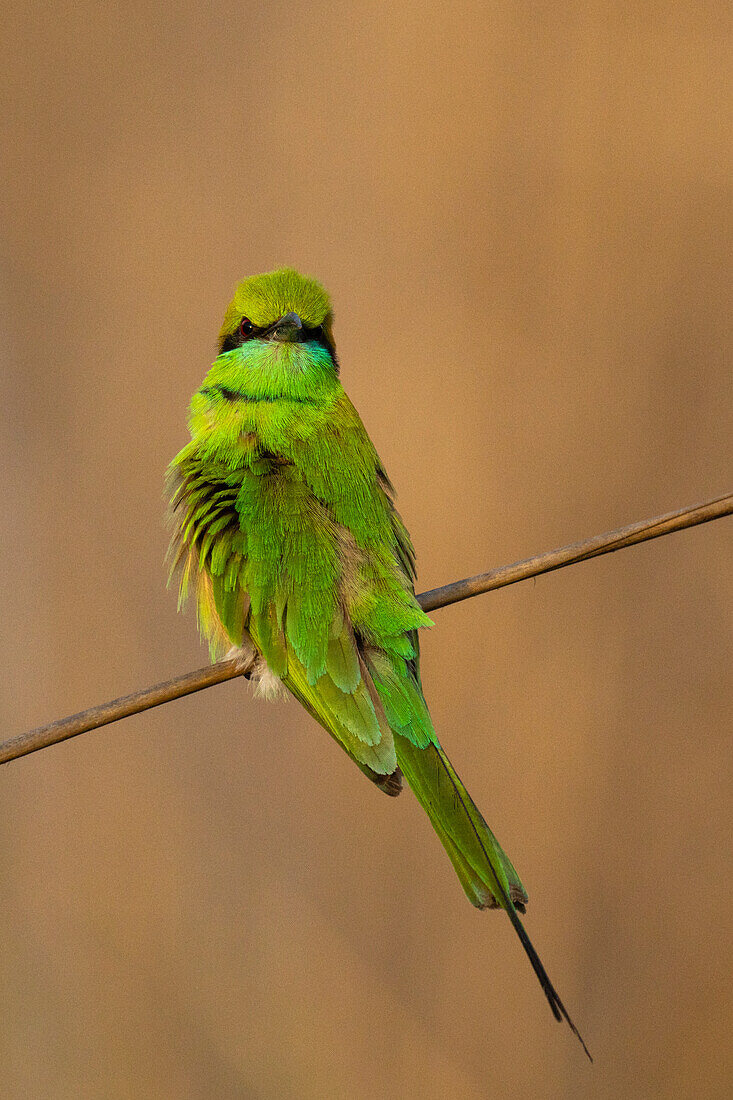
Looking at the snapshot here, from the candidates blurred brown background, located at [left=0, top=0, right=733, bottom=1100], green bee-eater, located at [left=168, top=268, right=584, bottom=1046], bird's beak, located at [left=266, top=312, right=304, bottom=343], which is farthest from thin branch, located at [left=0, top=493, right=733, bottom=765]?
blurred brown background, located at [left=0, top=0, right=733, bottom=1100]

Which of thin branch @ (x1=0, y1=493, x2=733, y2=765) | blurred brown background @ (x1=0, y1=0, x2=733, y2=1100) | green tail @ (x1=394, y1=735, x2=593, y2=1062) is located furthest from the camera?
blurred brown background @ (x1=0, y1=0, x2=733, y2=1100)

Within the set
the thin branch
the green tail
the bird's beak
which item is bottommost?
the green tail

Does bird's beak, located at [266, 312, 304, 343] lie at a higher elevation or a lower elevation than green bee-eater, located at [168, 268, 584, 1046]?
higher

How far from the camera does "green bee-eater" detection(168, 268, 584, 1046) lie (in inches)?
59.2

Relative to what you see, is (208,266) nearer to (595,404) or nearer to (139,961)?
(595,404)

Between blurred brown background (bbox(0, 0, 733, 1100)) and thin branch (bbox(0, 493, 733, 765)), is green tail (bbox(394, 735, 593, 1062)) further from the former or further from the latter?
blurred brown background (bbox(0, 0, 733, 1100))

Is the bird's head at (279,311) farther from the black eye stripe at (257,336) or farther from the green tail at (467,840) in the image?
the green tail at (467,840)

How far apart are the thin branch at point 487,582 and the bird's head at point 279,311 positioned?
0.77m

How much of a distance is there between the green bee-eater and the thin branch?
26cm

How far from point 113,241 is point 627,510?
4.88 feet

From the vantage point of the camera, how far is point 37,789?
8.77 feet

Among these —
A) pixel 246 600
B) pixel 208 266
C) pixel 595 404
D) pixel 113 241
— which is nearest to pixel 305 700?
pixel 246 600

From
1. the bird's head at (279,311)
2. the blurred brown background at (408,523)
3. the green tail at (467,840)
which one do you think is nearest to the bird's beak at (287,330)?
the bird's head at (279,311)

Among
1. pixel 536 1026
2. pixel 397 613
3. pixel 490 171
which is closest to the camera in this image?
pixel 397 613
